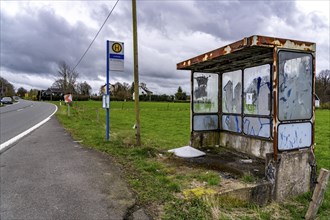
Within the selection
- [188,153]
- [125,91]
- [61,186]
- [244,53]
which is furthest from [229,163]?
[125,91]

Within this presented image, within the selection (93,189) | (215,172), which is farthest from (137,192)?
(215,172)

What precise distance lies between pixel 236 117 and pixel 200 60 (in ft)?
7.70

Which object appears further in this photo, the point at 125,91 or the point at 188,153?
the point at 125,91

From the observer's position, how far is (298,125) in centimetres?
516

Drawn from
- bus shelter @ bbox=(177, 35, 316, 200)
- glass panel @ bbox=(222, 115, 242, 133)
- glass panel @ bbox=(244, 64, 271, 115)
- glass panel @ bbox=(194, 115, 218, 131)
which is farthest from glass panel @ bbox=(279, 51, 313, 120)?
glass panel @ bbox=(194, 115, 218, 131)

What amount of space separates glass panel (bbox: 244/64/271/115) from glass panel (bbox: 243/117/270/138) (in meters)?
0.18

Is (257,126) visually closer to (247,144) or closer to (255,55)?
(247,144)

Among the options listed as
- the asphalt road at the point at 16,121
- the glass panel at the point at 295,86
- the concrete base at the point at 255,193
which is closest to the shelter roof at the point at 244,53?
the glass panel at the point at 295,86

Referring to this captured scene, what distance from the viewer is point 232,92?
8.02 metres

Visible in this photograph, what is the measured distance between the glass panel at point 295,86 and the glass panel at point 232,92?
246 cm

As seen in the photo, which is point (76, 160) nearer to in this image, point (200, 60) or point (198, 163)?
point (198, 163)

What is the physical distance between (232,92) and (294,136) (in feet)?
10.2

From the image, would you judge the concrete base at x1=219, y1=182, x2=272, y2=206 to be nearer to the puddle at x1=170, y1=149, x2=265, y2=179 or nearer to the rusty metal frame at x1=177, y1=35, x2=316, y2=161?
the puddle at x1=170, y1=149, x2=265, y2=179

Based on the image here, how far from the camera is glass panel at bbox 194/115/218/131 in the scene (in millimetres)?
8148
